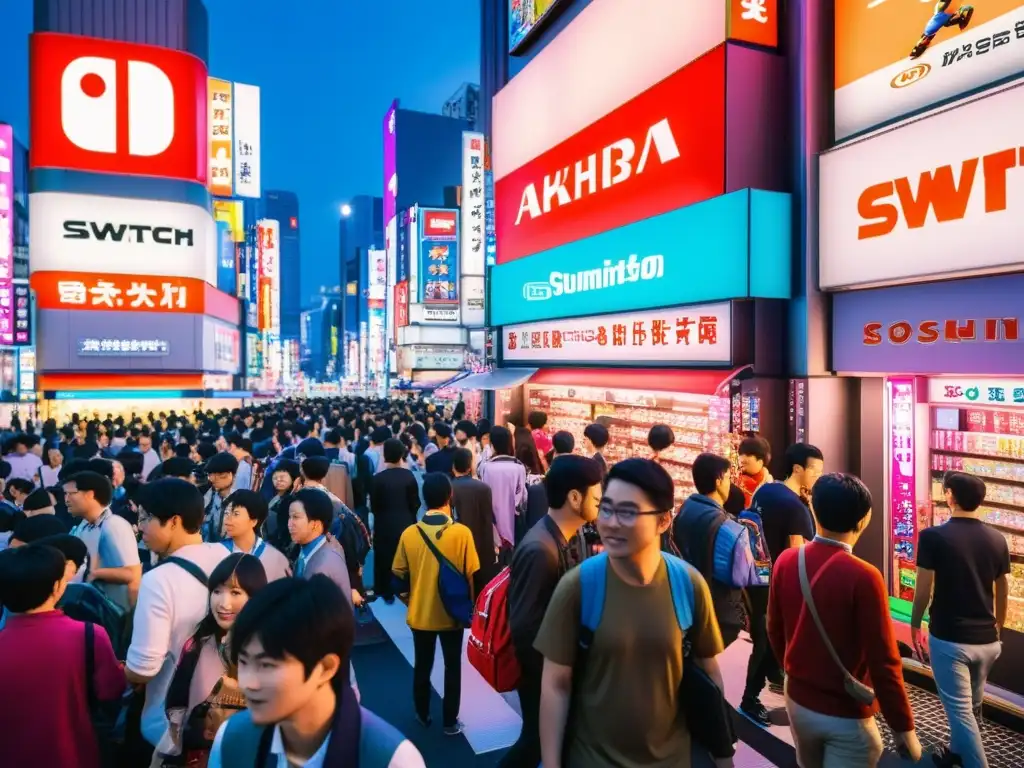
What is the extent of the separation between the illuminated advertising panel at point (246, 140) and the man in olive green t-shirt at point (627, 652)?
35253 millimetres

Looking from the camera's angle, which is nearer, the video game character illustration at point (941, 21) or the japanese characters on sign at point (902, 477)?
the video game character illustration at point (941, 21)

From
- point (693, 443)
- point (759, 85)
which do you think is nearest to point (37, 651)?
point (693, 443)

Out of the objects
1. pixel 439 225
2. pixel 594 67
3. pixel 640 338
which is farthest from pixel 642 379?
pixel 439 225

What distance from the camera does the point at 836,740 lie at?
306cm

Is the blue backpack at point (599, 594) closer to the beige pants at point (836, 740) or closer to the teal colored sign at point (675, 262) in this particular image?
the beige pants at point (836, 740)

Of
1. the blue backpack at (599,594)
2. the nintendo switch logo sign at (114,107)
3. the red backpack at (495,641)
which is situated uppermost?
the nintendo switch logo sign at (114,107)

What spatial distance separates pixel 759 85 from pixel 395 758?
338 inches

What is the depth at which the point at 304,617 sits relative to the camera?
1.75 metres

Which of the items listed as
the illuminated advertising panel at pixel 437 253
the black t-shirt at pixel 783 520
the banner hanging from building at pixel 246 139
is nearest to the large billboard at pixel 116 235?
the banner hanging from building at pixel 246 139

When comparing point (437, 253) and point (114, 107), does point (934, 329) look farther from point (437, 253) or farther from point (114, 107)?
point (437, 253)

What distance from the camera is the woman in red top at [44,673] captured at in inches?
105

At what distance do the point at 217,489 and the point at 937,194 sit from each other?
24.3 ft

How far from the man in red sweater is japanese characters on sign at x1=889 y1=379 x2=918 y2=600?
13.6ft

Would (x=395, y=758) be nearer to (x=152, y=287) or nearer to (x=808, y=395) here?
(x=808, y=395)
